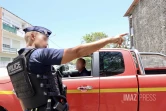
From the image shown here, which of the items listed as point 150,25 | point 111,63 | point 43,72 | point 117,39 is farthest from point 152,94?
point 150,25

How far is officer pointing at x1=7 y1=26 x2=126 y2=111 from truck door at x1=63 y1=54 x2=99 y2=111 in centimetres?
143

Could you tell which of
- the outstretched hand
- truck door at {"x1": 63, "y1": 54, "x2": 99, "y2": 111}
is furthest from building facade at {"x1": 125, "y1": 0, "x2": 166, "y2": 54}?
the outstretched hand

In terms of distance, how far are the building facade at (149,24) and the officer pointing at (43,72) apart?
53.3ft

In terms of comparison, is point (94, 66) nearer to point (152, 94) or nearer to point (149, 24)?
point (152, 94)

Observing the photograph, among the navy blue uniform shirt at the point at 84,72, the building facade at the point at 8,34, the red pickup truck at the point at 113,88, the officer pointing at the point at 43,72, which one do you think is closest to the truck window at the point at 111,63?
the red pickup truck at the point at 113,88

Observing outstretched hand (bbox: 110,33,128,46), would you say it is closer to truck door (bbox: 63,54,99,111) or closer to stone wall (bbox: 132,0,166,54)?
truck door (bbox: 63,54,99,111)

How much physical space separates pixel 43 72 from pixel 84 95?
1659 mm

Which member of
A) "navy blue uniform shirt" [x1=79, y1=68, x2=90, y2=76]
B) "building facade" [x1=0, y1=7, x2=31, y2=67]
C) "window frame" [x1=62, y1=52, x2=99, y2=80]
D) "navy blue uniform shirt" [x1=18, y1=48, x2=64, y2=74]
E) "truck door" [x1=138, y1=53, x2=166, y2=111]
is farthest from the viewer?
"building facade" [x1=0, y1=7, x2=31, y2=67]

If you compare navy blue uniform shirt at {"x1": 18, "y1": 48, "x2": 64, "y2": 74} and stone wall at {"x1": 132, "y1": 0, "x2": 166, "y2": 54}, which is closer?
navy blue uniform shirt at {"x1": 18, "y1": 48, "x2": 64, "y2": 74}

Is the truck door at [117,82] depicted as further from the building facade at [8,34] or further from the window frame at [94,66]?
the building facade at [8,34]

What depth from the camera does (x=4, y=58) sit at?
40.2 metres

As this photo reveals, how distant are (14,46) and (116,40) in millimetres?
43198

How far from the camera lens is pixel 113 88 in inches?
133

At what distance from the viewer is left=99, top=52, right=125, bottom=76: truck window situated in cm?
356
